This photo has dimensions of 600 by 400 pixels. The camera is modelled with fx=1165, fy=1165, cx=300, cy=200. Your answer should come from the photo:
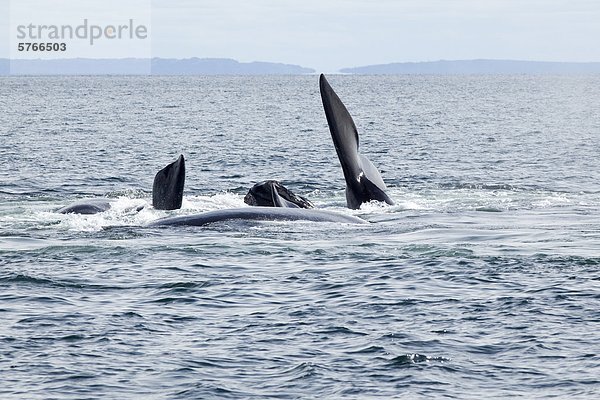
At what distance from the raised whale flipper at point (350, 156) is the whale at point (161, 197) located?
3.32 meters

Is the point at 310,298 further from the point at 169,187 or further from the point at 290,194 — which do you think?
the point at 169,187

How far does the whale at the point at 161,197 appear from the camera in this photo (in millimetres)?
23609

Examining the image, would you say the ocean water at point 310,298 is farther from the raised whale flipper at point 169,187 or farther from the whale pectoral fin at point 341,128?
the whale pectoral fin at point 341,128

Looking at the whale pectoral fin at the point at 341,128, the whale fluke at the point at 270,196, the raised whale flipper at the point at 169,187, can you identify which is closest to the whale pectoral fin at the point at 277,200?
the whale fluke at the point at 270,196

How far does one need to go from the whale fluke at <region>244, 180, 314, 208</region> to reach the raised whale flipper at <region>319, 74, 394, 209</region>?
125 centimetres

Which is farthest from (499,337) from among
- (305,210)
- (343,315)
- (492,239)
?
(305,210)

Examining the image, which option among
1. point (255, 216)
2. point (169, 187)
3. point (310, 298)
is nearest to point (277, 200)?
point (255, 216)

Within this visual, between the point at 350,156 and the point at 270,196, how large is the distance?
181cm

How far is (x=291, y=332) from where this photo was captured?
47.1 feet

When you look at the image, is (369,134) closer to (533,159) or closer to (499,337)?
(533,159)

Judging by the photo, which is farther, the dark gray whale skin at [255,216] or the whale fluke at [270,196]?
the whale fluke at [270,196]

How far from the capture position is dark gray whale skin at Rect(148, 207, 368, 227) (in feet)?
70.7

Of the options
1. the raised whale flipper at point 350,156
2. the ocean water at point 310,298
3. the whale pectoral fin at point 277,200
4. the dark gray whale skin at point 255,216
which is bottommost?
the ocean water at point 310,298

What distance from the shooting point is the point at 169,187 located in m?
24.1
